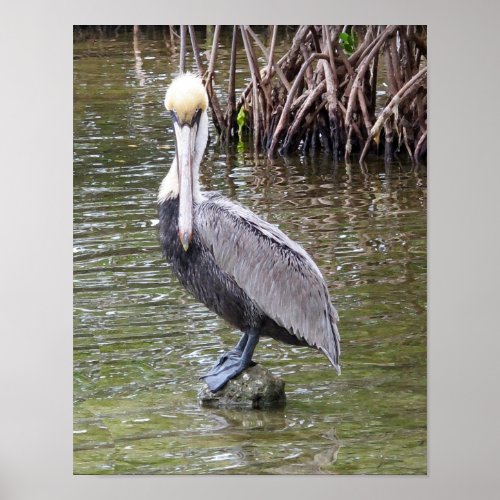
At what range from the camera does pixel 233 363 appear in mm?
2297

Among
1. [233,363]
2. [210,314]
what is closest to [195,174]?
[210,314]

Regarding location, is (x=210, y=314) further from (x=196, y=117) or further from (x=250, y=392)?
(x=196, y=117)

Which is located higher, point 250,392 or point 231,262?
point 231,262

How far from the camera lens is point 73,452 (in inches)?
90.9

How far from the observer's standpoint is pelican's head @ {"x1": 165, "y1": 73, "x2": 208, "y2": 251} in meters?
2.28

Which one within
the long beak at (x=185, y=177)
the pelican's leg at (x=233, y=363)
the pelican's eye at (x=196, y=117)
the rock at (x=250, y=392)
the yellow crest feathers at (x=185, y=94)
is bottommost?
the rock at (x=250, y=392)

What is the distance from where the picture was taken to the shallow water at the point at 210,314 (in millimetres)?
2281

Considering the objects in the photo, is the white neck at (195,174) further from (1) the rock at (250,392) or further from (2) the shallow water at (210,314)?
(1) the rock at (250,392)

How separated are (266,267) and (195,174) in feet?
1.11

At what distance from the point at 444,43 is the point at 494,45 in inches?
5.8

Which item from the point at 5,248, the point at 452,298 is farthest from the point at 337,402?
the point at 5,248

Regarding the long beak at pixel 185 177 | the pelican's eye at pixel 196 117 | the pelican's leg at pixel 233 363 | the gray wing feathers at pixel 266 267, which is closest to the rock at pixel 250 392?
the pelican's leg at pixel 233 363

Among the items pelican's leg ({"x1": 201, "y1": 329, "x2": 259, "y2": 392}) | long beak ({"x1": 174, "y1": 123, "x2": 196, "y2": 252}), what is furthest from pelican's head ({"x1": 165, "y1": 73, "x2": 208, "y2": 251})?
pelican's leg ({"x1": 201, "y1": 329, "x2": 259, "y2": 392})
